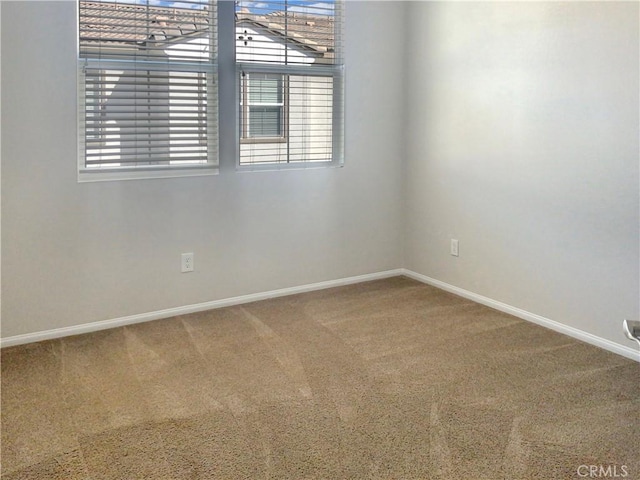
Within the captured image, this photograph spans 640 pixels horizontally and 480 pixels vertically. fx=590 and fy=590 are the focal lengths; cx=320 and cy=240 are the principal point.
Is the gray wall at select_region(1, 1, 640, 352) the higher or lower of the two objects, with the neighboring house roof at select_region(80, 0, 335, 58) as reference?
lower

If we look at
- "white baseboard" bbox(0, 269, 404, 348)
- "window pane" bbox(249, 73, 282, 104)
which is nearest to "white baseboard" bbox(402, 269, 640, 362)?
"white baseboard" bbox(0, 269, 404, 348)

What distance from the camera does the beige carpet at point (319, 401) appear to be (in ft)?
6.66

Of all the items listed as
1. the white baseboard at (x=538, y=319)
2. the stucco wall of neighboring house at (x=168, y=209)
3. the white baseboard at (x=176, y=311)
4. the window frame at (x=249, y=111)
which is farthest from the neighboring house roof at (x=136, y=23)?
the white baseboard at (x=538, y=319)

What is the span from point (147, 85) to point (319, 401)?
2.02m

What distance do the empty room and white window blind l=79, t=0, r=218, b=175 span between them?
1 centimetres

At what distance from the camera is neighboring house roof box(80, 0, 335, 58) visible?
315 cm

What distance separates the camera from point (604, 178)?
2959 mm

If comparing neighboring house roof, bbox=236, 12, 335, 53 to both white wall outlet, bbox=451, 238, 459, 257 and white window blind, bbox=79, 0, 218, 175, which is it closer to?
white window blind, bbox=79, 0, 218, 175

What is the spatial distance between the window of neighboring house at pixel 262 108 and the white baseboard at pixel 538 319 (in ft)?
4.82

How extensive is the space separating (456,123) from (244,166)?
1418 millimetres

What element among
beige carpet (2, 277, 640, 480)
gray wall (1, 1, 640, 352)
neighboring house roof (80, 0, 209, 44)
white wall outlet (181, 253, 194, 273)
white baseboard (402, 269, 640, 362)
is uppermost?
neighboring house roof (80, 0, 209, 44)

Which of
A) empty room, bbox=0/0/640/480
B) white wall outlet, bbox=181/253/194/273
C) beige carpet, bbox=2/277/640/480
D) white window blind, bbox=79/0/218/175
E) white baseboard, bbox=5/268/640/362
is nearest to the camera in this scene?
beige carpet, bbox=2/277/640/480

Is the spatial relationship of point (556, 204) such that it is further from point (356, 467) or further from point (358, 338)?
point (356, 467)

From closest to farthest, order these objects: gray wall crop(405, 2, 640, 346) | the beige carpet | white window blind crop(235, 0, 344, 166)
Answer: the beige carpet, gray wall crop(405, 2, 640, 346), white window blind crop(235, 0, 344, 166)
